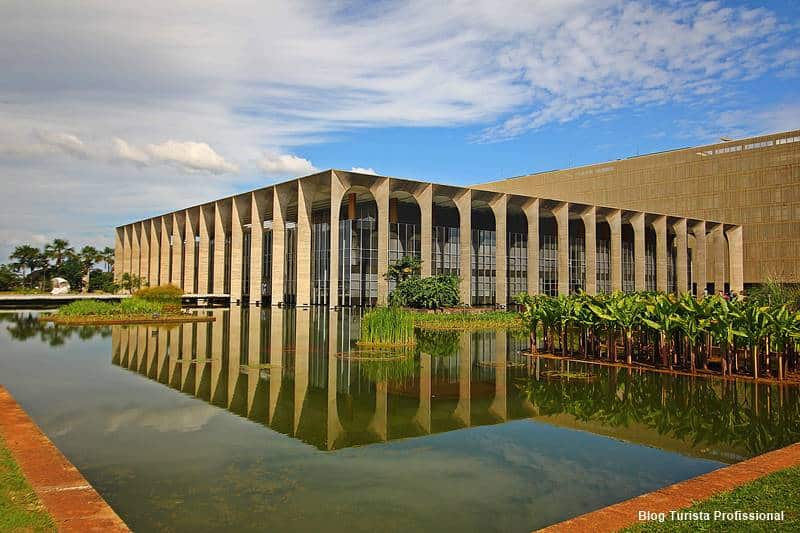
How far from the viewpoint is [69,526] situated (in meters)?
4.54

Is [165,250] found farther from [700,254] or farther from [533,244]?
[700,254]

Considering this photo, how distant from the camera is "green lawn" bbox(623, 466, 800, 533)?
15.0ft

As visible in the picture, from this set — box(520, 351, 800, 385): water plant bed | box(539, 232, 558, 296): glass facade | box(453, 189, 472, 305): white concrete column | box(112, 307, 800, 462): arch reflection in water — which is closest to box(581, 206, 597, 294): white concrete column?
box(539, 232, 558, 296): glass facade

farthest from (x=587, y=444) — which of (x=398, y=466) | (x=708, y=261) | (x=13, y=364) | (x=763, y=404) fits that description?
(x=708, y=261)

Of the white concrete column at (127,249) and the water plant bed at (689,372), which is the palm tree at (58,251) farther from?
the water plant bed at (689,372)

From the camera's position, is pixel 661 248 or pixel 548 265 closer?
pixel 661 248

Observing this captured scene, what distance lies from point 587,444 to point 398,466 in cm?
287

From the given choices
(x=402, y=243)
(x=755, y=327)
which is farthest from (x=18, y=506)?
(x=402, y=243)

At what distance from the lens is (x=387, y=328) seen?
62.7 feet

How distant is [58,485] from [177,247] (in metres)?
62.4

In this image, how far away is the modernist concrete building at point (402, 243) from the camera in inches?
1838

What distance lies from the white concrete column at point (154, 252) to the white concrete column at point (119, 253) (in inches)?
453

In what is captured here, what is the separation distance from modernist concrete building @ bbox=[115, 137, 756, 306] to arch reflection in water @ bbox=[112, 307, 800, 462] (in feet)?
87.9

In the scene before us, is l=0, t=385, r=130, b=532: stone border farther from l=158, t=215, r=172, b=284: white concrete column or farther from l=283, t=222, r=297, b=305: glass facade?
l=158, t=215, r=172, b=284: white concrete column
